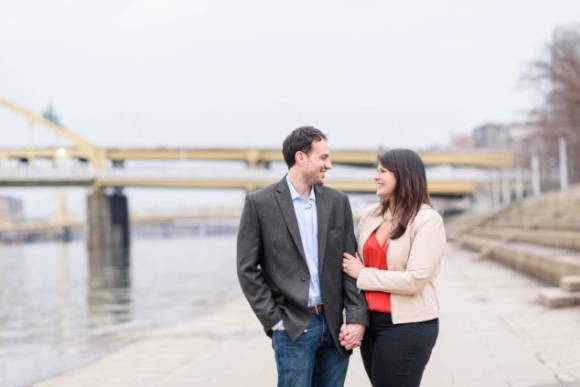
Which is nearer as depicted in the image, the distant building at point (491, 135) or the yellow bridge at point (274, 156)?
the yellow bridge at point (274, 156)

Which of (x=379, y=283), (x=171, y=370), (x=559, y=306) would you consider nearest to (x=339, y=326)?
(x=379, y=283)

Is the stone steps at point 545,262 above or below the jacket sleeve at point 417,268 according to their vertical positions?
below

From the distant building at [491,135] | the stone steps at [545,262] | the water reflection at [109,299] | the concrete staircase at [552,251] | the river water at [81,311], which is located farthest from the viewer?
the distant building at [491,135]

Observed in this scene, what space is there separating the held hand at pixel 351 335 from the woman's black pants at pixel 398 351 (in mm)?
104

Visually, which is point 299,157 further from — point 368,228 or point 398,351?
point 398,351

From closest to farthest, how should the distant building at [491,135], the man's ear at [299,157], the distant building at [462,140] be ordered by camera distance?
the man's ear at [299,157]
the distant building at [491,135]
the distant building at [462,140]

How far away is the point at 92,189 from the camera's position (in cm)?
8556

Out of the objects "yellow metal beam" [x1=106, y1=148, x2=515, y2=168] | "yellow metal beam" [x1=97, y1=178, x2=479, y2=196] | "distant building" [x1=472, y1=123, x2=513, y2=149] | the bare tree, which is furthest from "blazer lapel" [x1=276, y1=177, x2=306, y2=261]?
"distant building" [x1=472, y1=123, x2=513, y2=149]

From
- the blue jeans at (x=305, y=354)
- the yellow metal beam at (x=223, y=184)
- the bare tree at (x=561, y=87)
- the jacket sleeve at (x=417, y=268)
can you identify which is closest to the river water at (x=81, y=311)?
the blue jeans at (x=305, y=354)

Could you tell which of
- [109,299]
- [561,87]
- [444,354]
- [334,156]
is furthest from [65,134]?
[444,354]

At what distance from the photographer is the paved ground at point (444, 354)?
7605mm

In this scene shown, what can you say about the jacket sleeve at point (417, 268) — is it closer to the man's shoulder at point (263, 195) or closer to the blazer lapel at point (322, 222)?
the blazer lapel at point (322, 222)

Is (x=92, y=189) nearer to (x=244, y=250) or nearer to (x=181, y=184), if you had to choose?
(x=181, y=184)

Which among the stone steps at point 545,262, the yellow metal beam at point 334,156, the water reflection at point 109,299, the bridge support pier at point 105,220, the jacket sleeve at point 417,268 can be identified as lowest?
the bridge support pier at point 105,220
